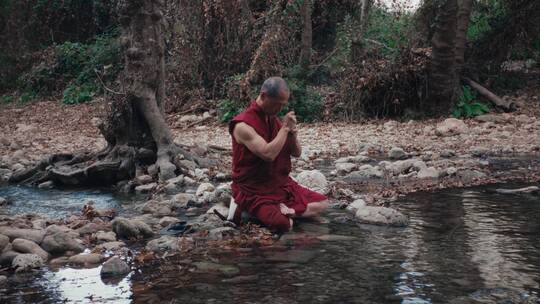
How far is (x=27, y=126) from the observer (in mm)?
14617

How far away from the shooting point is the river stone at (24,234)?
197 inches

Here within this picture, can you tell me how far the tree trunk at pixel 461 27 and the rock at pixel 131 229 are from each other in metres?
8.92

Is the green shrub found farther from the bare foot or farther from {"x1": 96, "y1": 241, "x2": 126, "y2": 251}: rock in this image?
{"x1": 96, "y1": 241, "x2": 126, "y2": 251}: rock

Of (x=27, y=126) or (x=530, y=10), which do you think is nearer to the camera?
(x=530, y=10)

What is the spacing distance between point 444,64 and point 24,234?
9149mm

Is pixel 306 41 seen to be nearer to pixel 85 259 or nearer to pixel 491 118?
pixel 491 118

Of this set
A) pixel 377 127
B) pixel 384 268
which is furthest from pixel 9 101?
pixel 384 268

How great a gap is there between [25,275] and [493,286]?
2.92m

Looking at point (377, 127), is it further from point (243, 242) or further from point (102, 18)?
point (102, 18)

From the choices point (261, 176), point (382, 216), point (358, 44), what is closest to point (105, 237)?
point (261, 176)

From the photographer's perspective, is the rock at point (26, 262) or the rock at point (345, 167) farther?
the rock at point (345, 167)

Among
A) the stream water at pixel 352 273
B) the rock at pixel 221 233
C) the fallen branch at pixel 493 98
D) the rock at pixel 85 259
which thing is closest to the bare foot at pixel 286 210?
the stream water at pixel 352 273

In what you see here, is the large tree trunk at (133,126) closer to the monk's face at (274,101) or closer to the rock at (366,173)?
the rock at (366,173)

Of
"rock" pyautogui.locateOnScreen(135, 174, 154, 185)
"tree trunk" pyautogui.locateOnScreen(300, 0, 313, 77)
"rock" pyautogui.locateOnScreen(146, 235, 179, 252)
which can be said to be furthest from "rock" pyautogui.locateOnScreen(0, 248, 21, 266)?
"tree trunk" pyautogui.locateOnScreen(300, 0, 313, 77)
